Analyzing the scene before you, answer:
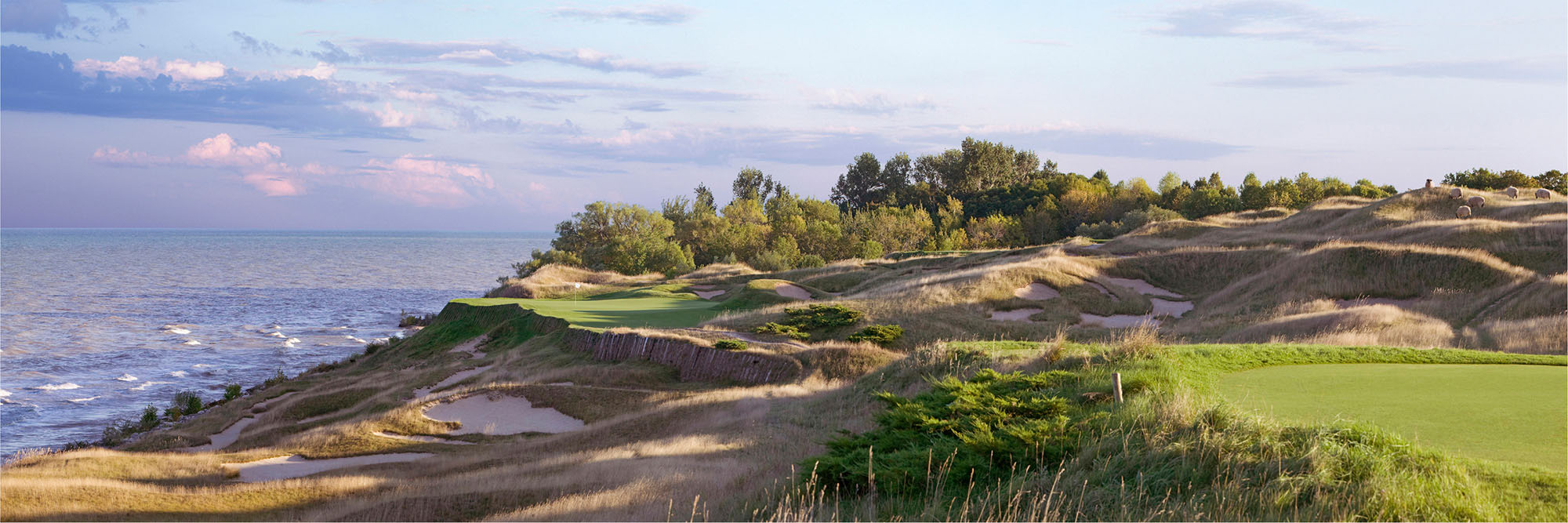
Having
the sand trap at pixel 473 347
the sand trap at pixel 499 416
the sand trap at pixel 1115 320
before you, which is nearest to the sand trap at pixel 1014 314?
the sand trap at pixel 1115 320

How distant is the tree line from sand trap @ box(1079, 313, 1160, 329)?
4428 centimetres

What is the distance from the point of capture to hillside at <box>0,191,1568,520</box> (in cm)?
771

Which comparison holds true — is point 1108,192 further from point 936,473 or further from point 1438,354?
point 936,473

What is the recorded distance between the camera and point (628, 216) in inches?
3103

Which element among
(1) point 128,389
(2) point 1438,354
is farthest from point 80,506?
(1) point 128,389

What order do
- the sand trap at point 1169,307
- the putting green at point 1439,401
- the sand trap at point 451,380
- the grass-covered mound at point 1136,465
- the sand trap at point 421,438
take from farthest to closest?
1. the sand trap at point 1169,307
2. the sand trap at point 451,380
3. the sand trap at point 421,438
4. the putting green at point 1439,401
5. the grass-covered mound at point 1136,465

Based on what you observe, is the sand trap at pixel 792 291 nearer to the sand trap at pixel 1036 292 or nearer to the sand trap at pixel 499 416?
the sand trap at pixel 1036 292

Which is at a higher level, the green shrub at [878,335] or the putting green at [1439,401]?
the putting green at [1439,401]

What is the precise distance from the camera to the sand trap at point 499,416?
753 inches

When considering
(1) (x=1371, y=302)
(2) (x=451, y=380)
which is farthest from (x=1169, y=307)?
(2) (x=451, y=380)

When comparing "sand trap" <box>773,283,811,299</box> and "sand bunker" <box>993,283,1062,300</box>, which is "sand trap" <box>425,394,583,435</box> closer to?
"sand trap" <box>773,283,811,299</box>

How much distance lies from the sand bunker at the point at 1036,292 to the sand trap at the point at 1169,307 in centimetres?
327

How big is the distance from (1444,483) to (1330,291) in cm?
2351

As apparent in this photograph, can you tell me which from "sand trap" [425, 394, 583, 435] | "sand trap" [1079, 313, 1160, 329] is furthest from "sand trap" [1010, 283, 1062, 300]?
"sand trap" [425, 394, 583, 435]
